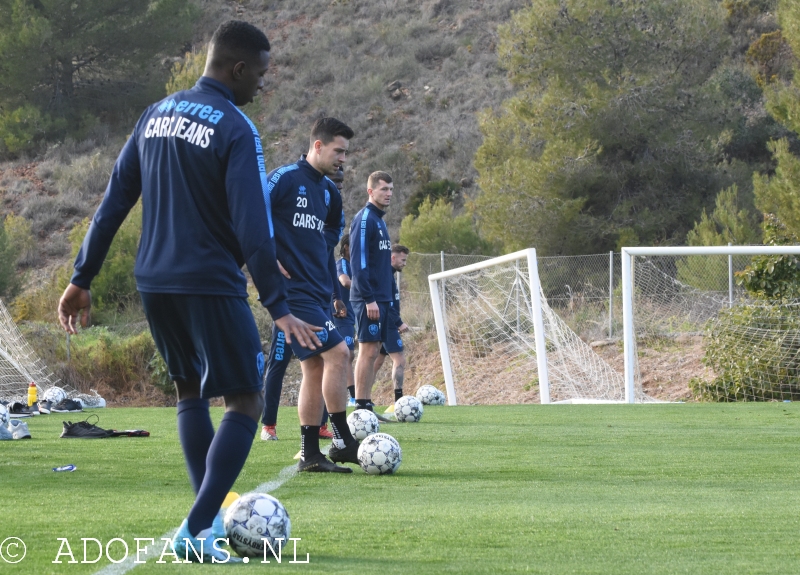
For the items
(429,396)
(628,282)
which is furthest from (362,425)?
(628,282)

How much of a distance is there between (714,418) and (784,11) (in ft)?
48.2

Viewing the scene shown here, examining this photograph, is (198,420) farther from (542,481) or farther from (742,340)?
(742,340)

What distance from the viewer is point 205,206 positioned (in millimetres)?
3439

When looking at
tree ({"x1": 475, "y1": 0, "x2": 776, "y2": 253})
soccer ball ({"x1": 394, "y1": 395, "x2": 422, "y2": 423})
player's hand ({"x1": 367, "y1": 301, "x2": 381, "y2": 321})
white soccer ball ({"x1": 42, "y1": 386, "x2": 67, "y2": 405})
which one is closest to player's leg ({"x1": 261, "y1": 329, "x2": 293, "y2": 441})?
player's hand ({"x1": 367, "y1": 301, "x2": 381, "y2": 321})

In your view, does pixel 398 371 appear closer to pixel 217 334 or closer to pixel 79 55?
pixel 217 334

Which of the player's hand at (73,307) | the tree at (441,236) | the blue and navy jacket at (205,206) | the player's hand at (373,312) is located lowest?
the player's hand at (373,312)

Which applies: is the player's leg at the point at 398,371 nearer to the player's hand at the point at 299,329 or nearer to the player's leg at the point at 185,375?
the player's leg at the point at 185,375

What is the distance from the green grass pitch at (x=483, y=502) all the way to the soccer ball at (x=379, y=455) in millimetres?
79

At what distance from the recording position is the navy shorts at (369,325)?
950 cm

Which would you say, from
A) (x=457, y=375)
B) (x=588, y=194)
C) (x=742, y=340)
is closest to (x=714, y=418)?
(x=742, y=340)

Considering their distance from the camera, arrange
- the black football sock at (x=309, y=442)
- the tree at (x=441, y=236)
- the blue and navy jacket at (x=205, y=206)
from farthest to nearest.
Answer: the tree at (x=441, y=236) < the black football sock at (x=309, y=442) < the blue and navy jacket at (x=205, y=206)

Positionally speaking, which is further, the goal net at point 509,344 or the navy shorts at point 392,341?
the goal net at point 509,344

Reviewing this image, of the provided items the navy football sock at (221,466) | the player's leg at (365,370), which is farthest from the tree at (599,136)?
the navy football sock at (221,466)

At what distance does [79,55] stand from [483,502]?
1441 inches
